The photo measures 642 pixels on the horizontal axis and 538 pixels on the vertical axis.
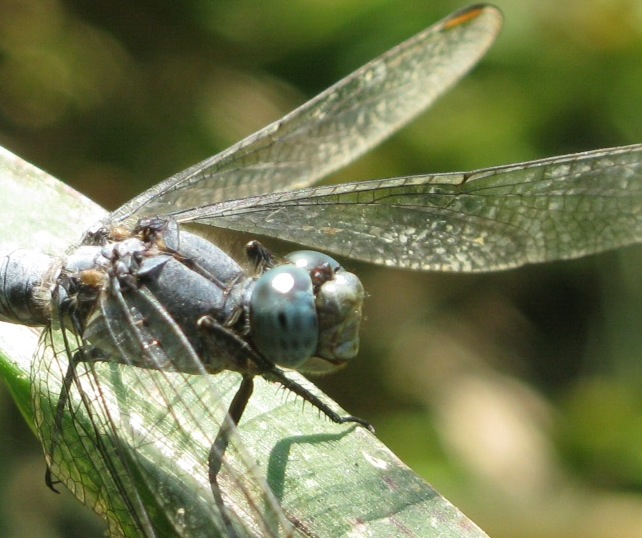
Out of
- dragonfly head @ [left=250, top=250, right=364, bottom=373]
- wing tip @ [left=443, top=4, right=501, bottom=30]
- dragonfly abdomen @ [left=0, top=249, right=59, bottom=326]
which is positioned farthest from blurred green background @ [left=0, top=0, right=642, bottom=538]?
dragonfly head @ [left=250, top=250, right=364, bottom=373]

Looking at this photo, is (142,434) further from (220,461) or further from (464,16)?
(464,16)

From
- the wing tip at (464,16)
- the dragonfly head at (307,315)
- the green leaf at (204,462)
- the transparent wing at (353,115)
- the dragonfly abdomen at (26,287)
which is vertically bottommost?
the green leaf at (204,462)

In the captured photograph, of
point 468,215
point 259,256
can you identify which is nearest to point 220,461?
point 259,256

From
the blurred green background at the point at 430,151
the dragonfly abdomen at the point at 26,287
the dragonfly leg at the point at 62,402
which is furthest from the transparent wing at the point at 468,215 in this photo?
the blurred green background at the point at 430,151

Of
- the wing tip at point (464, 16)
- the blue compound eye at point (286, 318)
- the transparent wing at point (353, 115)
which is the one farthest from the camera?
the wing tip at point (464, 16)

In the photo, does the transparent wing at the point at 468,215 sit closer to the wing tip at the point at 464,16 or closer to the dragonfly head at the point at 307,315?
the dragonfly head at the point at 307,315

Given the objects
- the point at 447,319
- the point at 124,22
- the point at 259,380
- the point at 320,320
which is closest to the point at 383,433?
the point at 447,319
